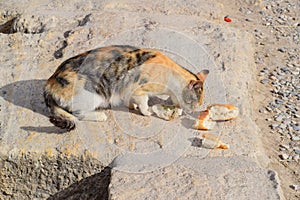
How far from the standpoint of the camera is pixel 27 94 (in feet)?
15.4

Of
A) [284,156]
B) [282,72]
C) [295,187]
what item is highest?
[282,72]

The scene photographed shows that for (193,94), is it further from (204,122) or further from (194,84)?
(204,122)

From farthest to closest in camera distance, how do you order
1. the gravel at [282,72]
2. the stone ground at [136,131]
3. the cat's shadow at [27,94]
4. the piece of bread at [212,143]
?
1. the gravel at [282,72]
2. the cat's shadow at [27,94]
3. the piece of bread at [212,143]
4. the stone ground at [136,131]

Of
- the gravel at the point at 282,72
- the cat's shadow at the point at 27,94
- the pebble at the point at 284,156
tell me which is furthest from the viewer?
the gravel at the point at 282,72

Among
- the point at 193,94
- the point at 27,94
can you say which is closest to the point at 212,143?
the point at 193,94

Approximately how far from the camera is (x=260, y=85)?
5832 mm

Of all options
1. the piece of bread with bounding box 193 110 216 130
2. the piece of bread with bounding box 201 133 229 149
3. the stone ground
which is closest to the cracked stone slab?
the stone ground

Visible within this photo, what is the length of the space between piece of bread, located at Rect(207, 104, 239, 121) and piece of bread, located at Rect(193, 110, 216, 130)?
0.04m

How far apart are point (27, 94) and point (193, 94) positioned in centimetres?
163

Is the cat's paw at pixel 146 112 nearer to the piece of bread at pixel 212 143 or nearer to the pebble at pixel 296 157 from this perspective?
the piece of bread at pixel 212 143

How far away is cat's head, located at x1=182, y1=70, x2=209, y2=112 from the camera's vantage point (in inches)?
169

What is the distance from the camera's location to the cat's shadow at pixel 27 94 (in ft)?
14.8

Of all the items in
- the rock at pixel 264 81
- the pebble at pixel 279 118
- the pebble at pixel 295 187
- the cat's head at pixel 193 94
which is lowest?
the pebble at pixel 295 187

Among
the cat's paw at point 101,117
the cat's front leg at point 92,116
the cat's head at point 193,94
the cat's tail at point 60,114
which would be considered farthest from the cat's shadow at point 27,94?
the cat's head at point 193,94
